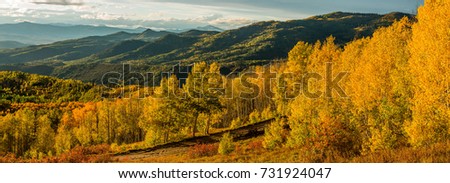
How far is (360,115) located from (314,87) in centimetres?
522

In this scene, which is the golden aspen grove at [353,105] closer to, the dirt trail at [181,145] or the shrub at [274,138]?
the shrub at [274,138]

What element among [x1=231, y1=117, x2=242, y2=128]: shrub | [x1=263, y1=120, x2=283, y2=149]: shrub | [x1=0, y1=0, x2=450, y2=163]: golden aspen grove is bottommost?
[x1=231, y1=117, x2=242, y2=128]: shrub

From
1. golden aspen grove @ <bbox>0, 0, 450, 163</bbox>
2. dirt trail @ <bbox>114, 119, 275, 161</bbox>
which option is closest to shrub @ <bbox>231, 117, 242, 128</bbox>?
golden aspen grove @ <bbox>0, 0, 450, 163</bbox>

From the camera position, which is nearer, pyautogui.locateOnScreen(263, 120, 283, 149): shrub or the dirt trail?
pyautogui.locateOnScreen(263, 120, 283, 149): shrub

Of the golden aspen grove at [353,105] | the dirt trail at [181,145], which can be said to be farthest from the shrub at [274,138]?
the dirt trail at [181,145]

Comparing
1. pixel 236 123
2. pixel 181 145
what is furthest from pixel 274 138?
pixel 236 123

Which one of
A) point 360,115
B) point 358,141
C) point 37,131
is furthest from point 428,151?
point 37,131

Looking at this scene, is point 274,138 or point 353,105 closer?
point 353,105

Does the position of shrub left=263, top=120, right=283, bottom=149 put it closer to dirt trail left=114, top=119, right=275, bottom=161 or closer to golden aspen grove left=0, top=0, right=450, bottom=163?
golden aspen grove left=0, top=0, right=450, bottom=163

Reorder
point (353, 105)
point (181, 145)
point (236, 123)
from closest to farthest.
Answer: point (353, 105)
point (181, 145)
point (236, 123)

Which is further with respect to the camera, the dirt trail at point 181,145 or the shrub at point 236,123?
the shrub at point 236,123

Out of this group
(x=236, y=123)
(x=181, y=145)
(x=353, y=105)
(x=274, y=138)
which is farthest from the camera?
(x=236, y=123)

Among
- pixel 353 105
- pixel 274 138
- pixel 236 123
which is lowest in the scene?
pixel 236 123

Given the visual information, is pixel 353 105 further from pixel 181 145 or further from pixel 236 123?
pixel 236 123
